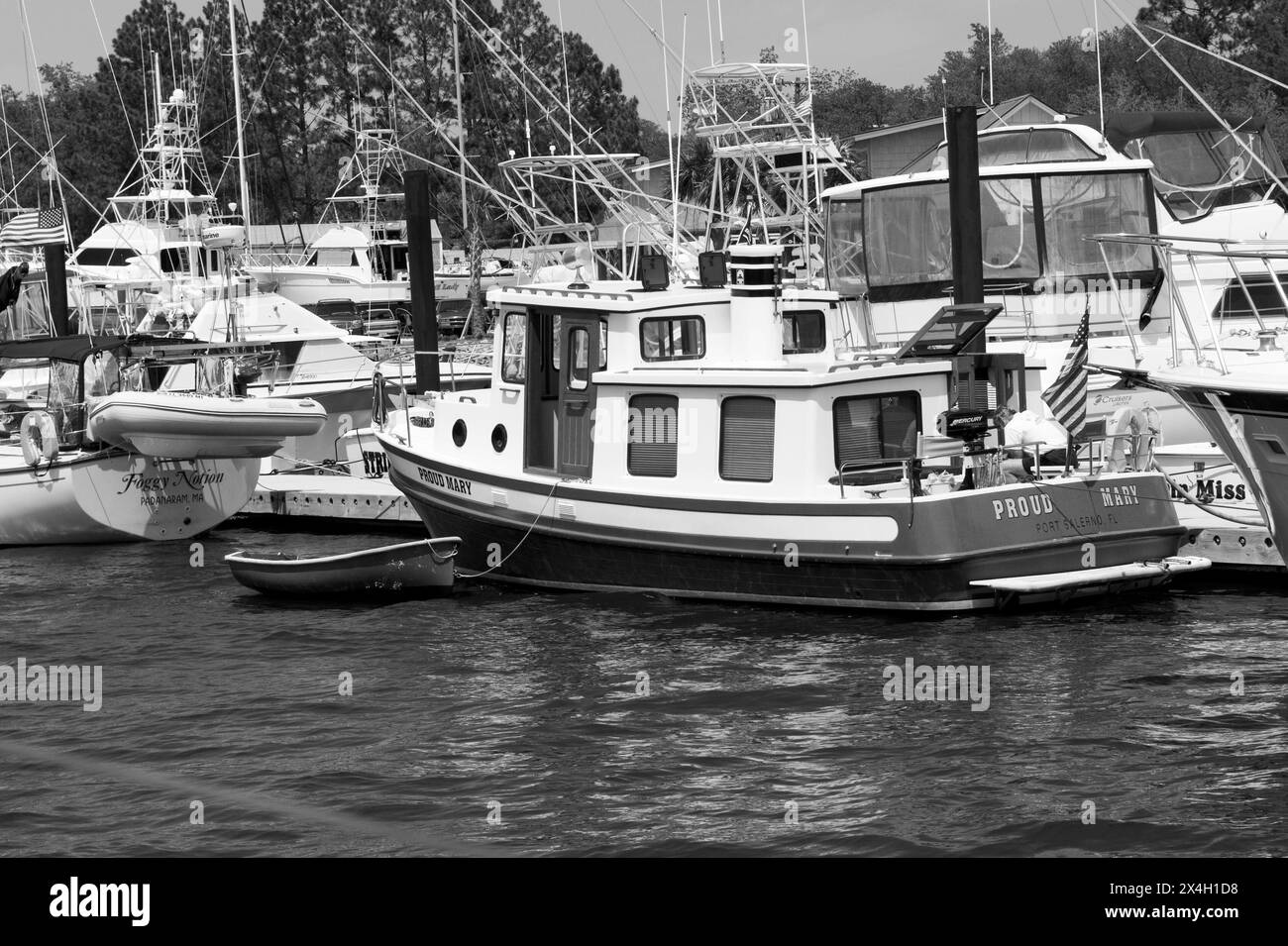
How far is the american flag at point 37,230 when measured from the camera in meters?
30.2

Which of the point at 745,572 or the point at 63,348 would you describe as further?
the point at 63,348

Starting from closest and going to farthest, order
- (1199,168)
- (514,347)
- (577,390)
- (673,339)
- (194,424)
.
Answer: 1. (673,339)
2. (577,390)
3. (514,347)
4. (194,424)
5. (1199,168)

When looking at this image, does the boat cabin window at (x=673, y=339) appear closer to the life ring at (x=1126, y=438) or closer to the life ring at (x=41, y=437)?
the life ring at (x=1126, y=438)

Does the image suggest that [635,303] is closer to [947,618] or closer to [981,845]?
[947,618]

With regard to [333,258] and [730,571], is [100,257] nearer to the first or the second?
[333,258]

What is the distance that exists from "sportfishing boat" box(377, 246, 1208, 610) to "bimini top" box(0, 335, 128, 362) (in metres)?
7.96

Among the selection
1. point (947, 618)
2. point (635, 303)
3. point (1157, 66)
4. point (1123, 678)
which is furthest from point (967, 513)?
point (1157, 66)

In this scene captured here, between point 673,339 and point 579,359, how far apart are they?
1121 millimetres

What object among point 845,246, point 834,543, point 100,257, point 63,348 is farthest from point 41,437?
point 100,257

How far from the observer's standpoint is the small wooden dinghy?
18016mm

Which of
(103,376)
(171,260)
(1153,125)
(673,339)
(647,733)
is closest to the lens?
(647,733)

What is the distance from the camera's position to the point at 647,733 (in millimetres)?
12719

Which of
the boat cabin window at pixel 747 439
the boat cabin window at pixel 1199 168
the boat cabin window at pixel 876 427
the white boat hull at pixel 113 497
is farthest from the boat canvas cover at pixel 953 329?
the boat cabin window at pixel 1199 168

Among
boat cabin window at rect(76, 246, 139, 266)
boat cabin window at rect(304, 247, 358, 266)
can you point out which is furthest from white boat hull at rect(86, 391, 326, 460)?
boat cabin window at rect(304, 247, 358, 266)
